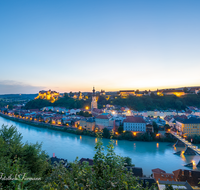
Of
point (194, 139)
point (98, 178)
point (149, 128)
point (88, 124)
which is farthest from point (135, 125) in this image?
point (98, 178)

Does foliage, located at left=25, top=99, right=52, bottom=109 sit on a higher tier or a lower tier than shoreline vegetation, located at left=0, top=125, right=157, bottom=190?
lower

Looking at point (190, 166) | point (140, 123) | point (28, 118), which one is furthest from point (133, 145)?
point (28, 118)

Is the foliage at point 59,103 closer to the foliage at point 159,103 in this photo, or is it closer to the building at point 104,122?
the foliage at point 159,103

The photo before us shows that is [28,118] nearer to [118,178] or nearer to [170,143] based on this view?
[170,143]

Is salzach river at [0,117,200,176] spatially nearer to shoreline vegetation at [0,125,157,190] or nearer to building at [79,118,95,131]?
building at [79,118,95,131]

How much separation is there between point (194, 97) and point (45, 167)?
34213 millimetres

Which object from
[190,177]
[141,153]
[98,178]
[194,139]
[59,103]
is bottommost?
[141,153]

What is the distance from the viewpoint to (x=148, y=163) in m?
7.77

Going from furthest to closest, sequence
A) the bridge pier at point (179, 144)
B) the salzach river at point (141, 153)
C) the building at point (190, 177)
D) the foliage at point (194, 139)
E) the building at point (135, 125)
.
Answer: the building at point (135, 125)
the foliage at point (194, 139)
the bridge pier at point (179, 144)
the salzach river at point (141, 153)
the building at point (190, 177)

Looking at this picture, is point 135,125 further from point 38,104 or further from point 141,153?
point 38,104

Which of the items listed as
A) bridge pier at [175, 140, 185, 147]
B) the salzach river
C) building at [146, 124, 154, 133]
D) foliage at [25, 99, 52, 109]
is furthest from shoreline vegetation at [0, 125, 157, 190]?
foliage at [25, 99, 52, 109]

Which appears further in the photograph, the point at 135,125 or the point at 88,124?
the point at 88,124

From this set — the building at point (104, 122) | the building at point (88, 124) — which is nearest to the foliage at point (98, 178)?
the building at point (104, 122)

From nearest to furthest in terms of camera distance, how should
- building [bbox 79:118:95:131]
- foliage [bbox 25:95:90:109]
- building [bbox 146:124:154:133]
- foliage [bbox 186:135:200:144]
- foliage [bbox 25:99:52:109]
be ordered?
foliage [bbox 186:135:200:144], building [bbox 146:124:154:133], building [bbox 79:118:95:131], foliage [bbox 25:95:90:109], foliage [bbox 25:99:52:109]
